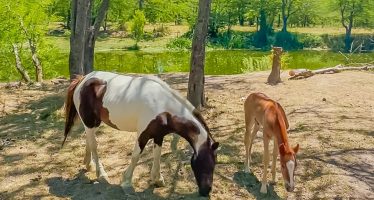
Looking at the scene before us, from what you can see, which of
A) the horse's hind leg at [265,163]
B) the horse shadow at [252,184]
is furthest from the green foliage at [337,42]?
the horse's hind leg at [265,163]

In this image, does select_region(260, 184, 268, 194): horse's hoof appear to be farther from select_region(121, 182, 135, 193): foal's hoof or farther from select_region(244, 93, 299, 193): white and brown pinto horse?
select_region(121, 182, 135, 193): foal's hoof

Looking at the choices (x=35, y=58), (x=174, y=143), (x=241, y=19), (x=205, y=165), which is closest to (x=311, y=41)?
(x=241, y=19)

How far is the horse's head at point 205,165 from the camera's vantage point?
548cm

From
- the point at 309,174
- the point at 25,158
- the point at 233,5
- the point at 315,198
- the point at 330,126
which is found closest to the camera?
the point at 315,198

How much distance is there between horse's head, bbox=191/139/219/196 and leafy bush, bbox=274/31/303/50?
162 ft

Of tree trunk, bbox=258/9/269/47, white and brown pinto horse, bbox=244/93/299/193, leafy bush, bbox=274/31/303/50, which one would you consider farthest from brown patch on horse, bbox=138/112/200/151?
tree trunk, bbox=258/9/269/47

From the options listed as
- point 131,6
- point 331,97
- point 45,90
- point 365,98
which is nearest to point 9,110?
point 45,90

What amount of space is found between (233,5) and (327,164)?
60652mm

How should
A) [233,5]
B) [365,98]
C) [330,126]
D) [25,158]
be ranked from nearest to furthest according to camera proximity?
[25,158], [330,126], [365,98], [233,5]

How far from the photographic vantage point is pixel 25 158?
7.59 metres

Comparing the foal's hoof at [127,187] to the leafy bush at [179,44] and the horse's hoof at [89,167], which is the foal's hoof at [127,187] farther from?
the leafy bush at [179,44]

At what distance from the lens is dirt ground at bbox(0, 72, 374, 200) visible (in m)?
6.32

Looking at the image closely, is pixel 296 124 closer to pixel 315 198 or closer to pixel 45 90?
pixel 315 198

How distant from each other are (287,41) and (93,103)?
5056cm
